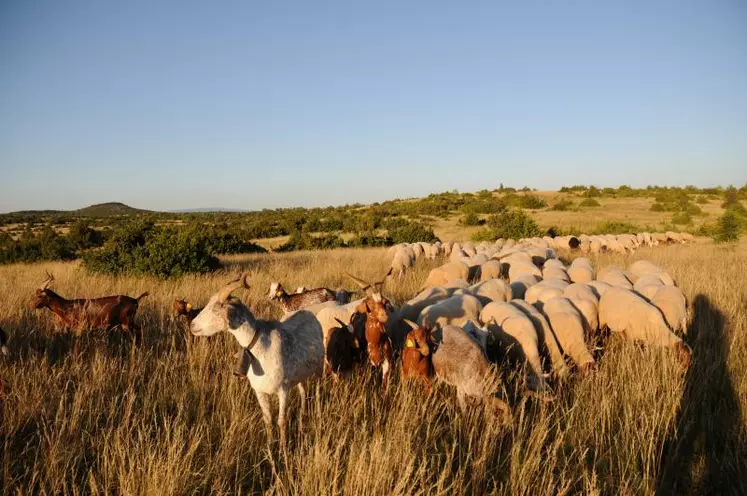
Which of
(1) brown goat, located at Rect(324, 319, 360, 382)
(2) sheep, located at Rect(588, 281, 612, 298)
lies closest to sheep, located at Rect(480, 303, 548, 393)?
(1) brown goat, located at Rect(324, 319, 360, 382)

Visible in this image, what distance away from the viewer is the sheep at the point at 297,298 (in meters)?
7.12

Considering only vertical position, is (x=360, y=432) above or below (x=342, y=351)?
below

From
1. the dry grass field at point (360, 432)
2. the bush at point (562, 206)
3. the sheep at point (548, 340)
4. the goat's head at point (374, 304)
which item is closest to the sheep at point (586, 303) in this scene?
Answer: the dry grass field at point (360, 432)

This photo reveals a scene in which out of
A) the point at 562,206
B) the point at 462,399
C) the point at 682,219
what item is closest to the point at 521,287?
the point at 462,399

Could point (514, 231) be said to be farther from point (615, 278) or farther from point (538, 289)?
point (538, 289)

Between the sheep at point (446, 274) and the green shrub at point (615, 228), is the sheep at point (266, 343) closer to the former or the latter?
the sheep at point (446, 274)

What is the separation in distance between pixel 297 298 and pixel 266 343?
12.6 ft

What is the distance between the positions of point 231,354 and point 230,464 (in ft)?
8.72

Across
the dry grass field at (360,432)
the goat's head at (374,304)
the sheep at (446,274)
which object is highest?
the goat's head at (374,304)

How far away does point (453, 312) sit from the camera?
6410mm

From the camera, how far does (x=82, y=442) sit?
12.2 ft

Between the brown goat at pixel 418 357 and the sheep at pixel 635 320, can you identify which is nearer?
the brown goat at pixel 418 357

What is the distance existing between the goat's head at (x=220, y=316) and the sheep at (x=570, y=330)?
4.19m

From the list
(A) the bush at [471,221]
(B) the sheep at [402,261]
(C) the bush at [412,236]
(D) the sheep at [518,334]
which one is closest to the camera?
(D) the sheep at [518,334]
